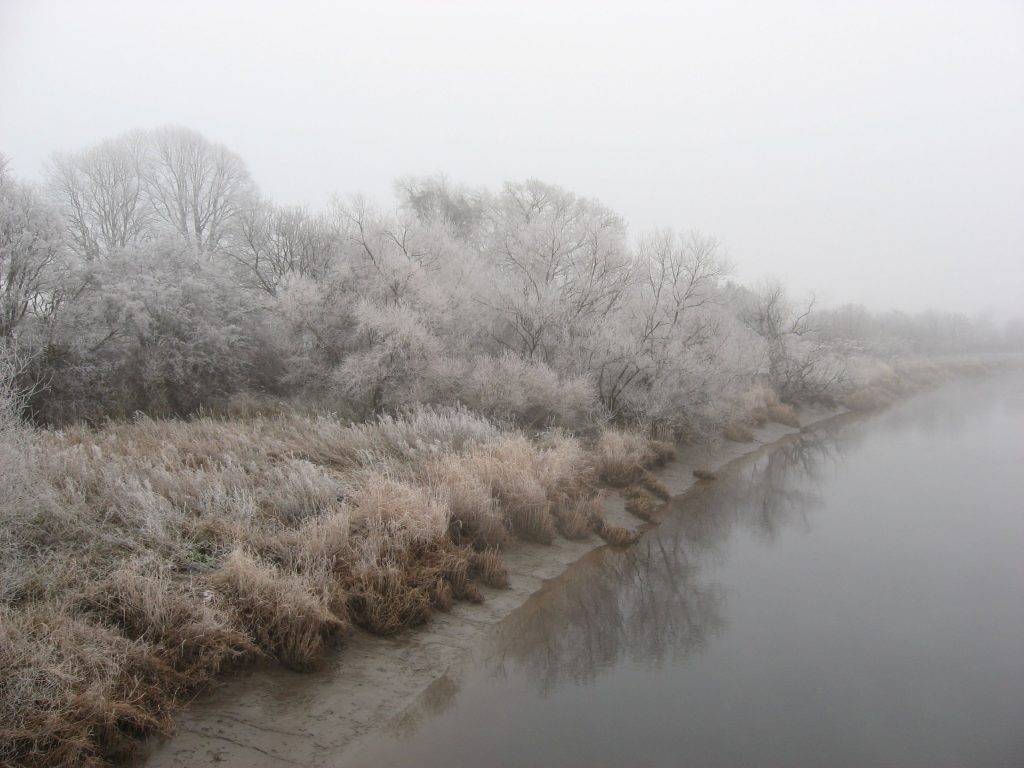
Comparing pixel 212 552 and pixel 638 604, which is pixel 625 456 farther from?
pixel 212 552

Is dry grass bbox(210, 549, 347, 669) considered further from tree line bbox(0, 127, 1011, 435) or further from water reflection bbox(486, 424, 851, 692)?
tree line bbox(0, 127, 1011, 435)

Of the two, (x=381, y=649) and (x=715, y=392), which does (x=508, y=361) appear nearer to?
(x=715, y=392)

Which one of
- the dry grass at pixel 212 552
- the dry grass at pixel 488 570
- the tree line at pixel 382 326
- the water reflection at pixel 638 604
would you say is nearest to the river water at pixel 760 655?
the water reflection at pixel 638 604

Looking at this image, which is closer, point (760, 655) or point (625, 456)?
point (760, 655)

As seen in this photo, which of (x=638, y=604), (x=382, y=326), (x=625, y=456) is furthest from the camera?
(x=382, y=326)

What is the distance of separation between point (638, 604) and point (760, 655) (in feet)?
5.30

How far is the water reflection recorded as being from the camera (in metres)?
6.32

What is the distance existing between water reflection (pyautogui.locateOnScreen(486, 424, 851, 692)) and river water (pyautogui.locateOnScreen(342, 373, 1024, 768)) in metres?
0.03

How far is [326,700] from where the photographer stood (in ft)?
16.4

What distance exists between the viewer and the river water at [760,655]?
501cm

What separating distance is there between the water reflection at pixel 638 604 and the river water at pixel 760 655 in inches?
1.1

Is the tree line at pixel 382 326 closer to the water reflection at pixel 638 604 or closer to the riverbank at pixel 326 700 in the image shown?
the water reflection at pixel 638 604

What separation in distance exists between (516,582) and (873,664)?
4.08 meters

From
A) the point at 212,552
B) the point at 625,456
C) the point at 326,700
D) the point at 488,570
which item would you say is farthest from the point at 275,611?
the point at 625,456
